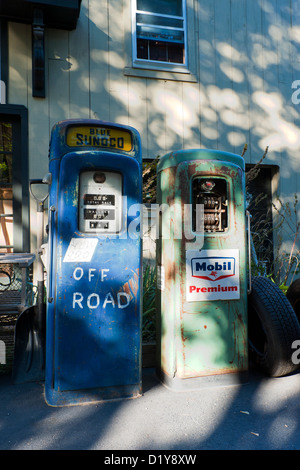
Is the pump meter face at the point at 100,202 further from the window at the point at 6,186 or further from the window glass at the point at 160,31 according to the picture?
the window glass at the point at 160,31

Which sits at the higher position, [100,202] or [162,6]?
[162,6]

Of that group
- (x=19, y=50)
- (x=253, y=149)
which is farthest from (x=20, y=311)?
(x=253, y=149)

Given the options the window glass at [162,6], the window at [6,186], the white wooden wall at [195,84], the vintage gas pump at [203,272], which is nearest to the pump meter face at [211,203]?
the vintage gas pump at [203,272]

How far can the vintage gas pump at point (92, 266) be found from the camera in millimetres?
2697

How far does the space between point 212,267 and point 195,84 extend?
4028 millimetres

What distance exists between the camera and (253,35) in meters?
6.30

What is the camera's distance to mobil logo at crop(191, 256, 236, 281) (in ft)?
9.80

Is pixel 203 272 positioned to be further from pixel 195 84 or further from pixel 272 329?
pixel 195 84

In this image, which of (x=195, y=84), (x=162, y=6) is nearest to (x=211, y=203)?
(x=195, y=84)

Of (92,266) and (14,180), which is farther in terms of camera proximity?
(14,180)

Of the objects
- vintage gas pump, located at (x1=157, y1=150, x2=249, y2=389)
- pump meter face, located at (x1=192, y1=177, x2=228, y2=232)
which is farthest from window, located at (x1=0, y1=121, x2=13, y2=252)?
pump meter face, located at (x1=192, y1=177, x2=228, y2=232)

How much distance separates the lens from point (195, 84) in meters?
6.00

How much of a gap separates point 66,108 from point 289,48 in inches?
161

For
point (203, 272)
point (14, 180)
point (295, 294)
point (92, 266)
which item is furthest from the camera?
point (14, 180)
